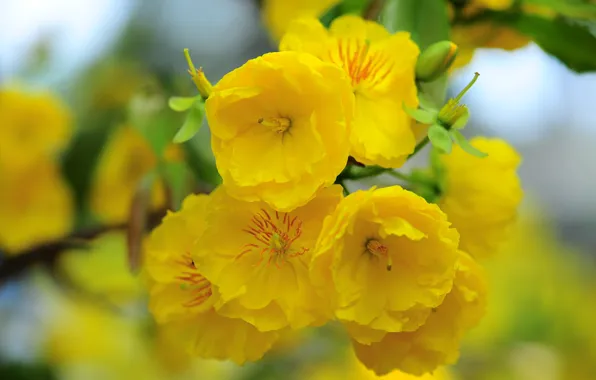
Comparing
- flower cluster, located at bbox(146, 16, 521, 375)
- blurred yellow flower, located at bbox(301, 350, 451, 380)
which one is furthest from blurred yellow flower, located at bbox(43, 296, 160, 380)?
flower cluster, located at bbox(146, 16, 521, 375)

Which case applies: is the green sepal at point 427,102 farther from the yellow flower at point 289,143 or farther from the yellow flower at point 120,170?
the yellow flower at point 120,170

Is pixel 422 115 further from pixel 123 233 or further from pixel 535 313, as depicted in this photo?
pixel 535 313

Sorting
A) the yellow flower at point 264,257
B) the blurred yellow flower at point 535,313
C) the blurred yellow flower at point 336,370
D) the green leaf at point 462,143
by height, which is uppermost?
the green leaf at point 462,143

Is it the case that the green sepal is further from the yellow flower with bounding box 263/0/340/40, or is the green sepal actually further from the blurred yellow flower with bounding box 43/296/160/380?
the blurred yellow flower with bounding box 43/296/160/380

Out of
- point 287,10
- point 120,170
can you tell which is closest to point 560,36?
point 287,10

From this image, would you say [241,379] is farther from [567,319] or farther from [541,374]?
[567,319]

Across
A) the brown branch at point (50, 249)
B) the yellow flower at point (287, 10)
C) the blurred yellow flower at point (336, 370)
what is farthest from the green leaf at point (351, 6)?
the blurred yellow flower at point (336, 370)
